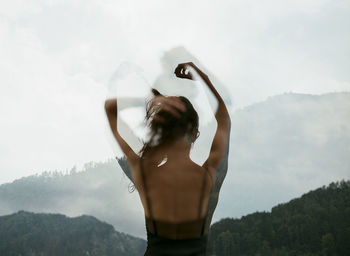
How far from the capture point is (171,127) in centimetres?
184

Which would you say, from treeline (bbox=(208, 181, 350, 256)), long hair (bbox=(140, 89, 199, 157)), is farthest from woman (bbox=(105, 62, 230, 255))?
treeline (bbox=(208, 181, 350, 256))

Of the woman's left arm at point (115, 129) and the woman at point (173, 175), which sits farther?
the woman's left arm at point (115, 129)

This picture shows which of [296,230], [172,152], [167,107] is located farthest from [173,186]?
[296,230]

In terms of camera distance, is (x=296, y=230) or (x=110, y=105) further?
(x=296, y=230)

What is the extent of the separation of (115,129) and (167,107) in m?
0.34

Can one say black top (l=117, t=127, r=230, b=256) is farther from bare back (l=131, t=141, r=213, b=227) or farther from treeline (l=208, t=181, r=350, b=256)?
treeline (l=208, t=181, r=350, b=256)

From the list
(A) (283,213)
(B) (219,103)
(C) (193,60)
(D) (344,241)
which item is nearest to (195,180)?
(B) (219,103)

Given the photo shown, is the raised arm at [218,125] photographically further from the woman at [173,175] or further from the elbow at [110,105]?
the elbow at [110,105]

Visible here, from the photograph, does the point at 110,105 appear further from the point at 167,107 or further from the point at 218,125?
the point at 218,125

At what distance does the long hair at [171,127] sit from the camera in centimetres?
184

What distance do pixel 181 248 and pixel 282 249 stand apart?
156806 millimetres

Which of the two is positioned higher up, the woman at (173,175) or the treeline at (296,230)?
the treeline at (296,230)

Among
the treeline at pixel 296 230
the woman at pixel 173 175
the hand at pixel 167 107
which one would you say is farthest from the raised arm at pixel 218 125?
the treeline at pixel 296 230

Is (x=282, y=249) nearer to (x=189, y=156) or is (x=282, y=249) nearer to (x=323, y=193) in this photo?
(x=323, y=193)
